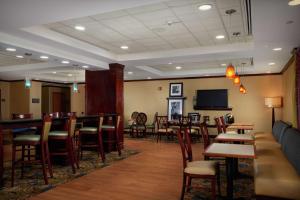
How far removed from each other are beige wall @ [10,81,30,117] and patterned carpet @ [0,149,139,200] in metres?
7.00

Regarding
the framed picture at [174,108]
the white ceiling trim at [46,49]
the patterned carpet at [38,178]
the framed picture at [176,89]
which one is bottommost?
the patterned carpet at [38,178]

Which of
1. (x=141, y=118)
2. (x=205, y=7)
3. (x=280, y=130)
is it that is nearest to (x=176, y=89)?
(x=141, y=118)

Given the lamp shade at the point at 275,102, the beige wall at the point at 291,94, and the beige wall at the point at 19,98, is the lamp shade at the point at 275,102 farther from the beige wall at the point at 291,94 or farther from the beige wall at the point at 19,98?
the beige wall at the point at 19,98

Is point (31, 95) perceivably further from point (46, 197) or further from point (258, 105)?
point (258, 105)

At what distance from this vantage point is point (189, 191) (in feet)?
11.5

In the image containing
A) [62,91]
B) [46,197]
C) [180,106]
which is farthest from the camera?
[62,91]

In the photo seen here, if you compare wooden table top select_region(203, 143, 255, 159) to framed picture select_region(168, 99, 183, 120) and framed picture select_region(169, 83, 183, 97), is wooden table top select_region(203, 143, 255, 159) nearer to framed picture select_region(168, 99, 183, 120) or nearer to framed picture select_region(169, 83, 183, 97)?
Result: framed picture select_region(168, 99, 183, 120)

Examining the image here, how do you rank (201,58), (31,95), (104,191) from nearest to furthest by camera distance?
(104,191) → (201,58) → (31,95)

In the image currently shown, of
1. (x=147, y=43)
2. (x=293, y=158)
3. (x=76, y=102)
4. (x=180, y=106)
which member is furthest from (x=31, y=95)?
(x=293, y=158)

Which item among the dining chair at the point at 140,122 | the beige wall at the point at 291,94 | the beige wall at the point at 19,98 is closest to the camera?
the beige wall at the point at 291,94

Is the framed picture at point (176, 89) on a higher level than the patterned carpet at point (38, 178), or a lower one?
higher

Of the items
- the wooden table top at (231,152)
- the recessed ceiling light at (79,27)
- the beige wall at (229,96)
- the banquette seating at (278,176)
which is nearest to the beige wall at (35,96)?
the beige wall at (229,96)

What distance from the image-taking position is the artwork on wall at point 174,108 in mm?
10391

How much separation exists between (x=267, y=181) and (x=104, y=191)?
221cm
